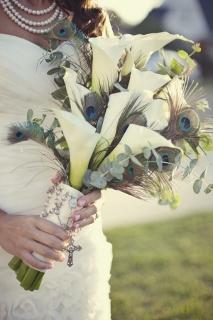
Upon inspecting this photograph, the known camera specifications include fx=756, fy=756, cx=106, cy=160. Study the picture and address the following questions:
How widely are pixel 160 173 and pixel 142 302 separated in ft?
8.50

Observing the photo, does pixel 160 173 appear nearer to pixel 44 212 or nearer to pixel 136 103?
pixel 136 103

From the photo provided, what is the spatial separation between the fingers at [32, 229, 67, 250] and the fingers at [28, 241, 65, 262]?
0.03ft

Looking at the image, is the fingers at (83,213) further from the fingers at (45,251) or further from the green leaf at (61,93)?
the green leaf at (61,93)

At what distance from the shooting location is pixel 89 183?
182 cm

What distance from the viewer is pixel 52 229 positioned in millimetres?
1863

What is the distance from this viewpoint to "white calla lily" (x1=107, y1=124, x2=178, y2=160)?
1.78 m

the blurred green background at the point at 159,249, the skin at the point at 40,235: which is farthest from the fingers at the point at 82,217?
the blurred green background at the point at 159,249

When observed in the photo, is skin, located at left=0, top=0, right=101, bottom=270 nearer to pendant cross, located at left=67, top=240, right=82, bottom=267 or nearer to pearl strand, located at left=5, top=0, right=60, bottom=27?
pendant cross, located at left=67, top=240, right=82, bottom=267

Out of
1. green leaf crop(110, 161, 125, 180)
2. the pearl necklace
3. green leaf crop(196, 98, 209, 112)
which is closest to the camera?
green leaf crop(110, 161, 125, 180)

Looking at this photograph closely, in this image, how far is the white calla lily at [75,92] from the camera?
184cm

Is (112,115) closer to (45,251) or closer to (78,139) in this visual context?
(78,139)

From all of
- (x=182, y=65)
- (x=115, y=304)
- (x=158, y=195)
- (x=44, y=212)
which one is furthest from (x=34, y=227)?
(x=115, y=304)

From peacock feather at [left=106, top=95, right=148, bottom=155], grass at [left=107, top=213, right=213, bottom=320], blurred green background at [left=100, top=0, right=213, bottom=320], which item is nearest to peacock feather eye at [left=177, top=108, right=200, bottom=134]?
peacock feather at [left=106, top=95, right=148, bottom=155]

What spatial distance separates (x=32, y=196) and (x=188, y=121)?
516 millimetres
